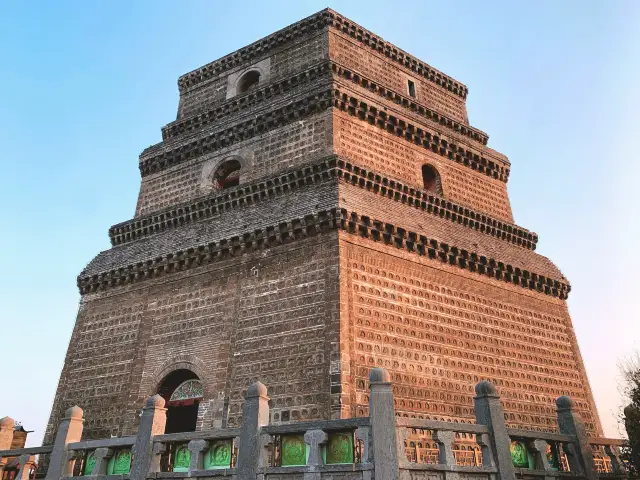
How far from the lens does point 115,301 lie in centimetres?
1747

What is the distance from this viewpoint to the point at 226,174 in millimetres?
18828

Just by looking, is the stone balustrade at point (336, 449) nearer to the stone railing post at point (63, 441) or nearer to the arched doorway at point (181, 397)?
the stone railing post at point (63, 441)

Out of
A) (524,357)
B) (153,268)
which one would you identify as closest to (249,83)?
(153,268)

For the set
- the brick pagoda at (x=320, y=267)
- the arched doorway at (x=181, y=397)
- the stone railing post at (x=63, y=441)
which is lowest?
the stone railing post at (x=63, y=441)

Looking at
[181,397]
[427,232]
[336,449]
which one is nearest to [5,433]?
[181,397]

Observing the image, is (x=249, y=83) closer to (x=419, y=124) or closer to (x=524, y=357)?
(x=419, y=124)

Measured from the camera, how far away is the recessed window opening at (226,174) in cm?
1850

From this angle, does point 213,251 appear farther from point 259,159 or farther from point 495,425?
point 495,425

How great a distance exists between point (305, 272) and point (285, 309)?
1.10 m

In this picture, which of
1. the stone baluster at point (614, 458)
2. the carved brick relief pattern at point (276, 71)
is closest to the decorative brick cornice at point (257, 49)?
the carved brick relief pattern at point (276, 71)

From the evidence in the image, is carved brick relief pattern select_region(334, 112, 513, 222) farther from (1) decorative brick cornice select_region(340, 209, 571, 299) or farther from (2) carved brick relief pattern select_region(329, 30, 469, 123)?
(2) carved brick relief pattern select_region(329, 30, 469, 123)

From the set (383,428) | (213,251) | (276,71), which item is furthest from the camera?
(276,71)

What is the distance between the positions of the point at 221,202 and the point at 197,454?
377 inches

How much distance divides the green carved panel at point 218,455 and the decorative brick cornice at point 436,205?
833 cm
